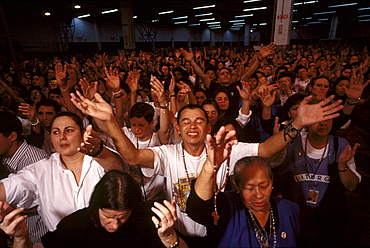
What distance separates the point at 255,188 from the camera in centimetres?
164

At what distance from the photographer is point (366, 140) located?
5516 mm

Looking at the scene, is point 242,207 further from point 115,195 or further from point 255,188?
point 115,195

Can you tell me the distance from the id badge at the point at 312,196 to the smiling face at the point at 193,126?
1.18 meters

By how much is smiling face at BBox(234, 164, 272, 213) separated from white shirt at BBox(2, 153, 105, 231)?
125 cm

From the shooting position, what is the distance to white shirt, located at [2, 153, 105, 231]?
1.85 meters

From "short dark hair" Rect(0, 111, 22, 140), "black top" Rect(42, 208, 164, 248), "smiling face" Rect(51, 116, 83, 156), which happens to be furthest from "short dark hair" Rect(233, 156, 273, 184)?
"short dark hair" Rect(0, 111, 22, 140)

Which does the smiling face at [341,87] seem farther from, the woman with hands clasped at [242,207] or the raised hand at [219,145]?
the raised hand at [219,145]

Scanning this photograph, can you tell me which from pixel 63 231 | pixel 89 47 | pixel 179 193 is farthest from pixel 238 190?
pixel 89 47

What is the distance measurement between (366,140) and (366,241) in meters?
3.69

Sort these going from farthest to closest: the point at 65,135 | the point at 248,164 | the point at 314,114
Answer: the point at 65,135 → the point at 314,114 → the point at 248,164

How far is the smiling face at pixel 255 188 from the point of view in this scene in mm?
1610

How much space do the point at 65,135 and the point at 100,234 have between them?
2.99 ft

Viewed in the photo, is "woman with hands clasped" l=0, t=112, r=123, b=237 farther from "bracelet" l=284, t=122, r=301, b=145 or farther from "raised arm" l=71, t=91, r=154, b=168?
"bracelet" l=284, t=122, r=301, b=145

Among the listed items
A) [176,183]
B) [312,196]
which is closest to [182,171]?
[176,183]
